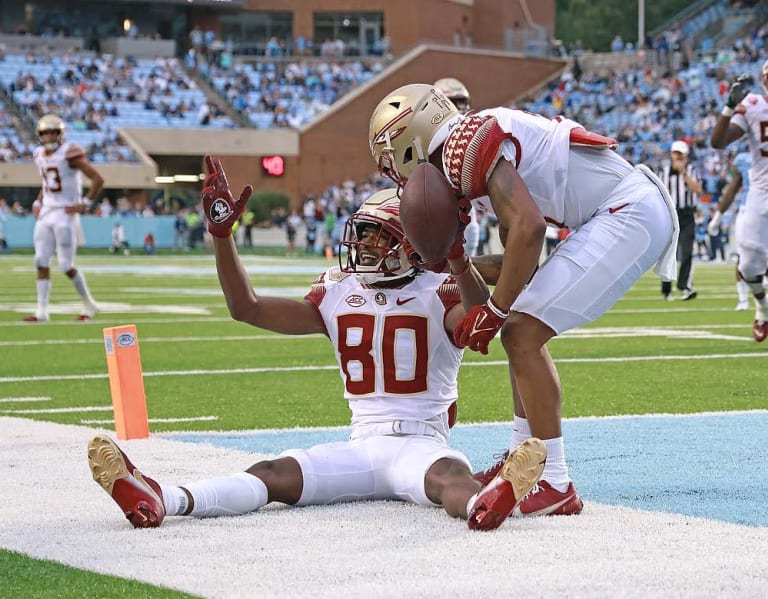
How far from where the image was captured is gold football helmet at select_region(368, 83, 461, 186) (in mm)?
4555

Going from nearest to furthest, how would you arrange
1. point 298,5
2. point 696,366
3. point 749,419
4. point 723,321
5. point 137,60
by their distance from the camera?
point 749,419
point 696,366
point 723,321
point 137,60
point 298,5

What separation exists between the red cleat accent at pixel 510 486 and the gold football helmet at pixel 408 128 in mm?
1068

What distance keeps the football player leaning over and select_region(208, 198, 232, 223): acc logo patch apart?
1.76 ft

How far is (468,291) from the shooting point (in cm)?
462

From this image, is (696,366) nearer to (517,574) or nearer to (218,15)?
(517,574)

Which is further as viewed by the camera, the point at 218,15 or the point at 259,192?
the point at 218,15

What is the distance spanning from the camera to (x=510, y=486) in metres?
4.09

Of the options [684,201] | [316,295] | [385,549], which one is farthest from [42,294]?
[385,549]

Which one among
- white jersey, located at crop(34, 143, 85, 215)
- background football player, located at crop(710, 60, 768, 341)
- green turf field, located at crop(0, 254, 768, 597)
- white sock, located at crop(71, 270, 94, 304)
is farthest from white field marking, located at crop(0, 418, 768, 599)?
white jersey, located at crop(34, 143, 85, 215)

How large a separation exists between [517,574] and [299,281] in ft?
58.4

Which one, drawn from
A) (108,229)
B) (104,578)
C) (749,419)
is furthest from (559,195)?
(108,229)

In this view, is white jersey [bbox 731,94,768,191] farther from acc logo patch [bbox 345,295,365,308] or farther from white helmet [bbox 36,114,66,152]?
white helmet [bbox 36,114,66,152]

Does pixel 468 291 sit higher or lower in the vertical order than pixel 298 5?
lower

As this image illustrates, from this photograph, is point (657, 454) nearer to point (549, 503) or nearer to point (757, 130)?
point (549, 503)
